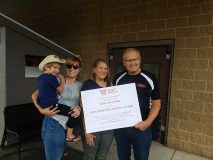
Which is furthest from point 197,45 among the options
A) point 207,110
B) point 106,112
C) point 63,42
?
point 63,42

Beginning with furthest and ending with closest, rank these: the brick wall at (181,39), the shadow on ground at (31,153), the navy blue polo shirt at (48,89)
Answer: the shadow on ground at (31,153), the brick wall at (181,39), the navy blue polo shirt at (48,89)

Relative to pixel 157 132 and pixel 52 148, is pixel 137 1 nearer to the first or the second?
pixel 157 132

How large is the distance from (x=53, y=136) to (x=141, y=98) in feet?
3.16

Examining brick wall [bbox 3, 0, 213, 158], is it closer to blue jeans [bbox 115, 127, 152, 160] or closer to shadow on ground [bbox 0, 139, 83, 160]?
blue jeans [bbox 115, 127, 152, 160]

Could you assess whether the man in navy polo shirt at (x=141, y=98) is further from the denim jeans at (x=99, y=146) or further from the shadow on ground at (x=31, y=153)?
the shadow on ground at (x=31, y=153)

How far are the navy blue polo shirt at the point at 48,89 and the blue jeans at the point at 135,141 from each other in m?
0.79

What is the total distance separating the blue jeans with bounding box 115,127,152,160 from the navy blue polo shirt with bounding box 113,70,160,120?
0.17m

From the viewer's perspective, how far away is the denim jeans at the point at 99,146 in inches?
94.8

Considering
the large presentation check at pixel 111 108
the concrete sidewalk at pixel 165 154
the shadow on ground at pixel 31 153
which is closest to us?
the large presentation check at pixel 111 108

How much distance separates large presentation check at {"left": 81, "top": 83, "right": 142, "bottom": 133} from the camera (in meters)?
2.31

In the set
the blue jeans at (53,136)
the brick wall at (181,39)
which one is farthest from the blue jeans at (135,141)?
the brick wall at (181,39)

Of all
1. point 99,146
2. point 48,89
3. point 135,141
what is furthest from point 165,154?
point 48,89

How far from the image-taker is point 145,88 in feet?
7.61

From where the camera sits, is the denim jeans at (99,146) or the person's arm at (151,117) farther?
the denim jeans at (99,146)
